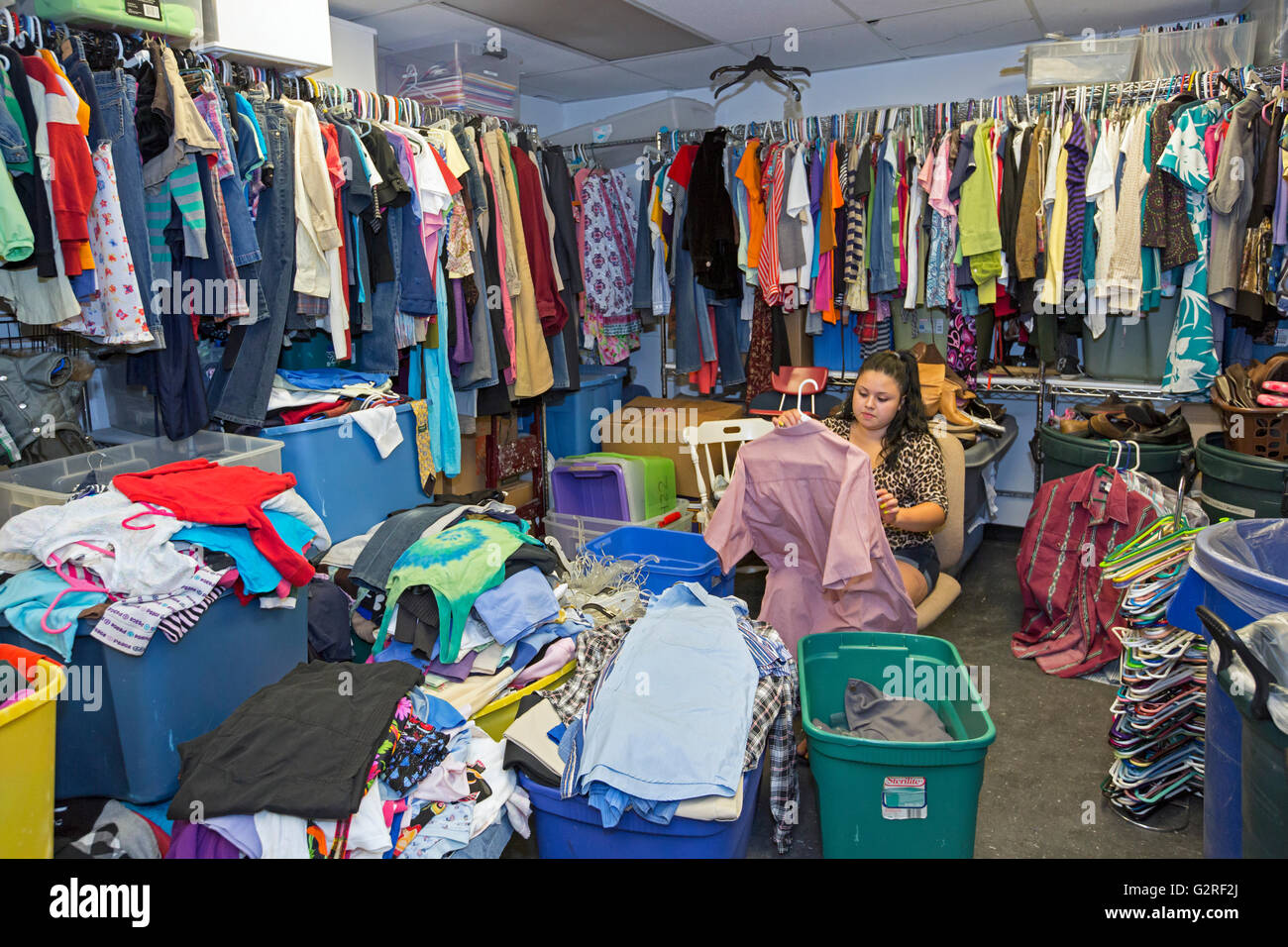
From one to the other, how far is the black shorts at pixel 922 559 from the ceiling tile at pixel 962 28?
2.36 metres

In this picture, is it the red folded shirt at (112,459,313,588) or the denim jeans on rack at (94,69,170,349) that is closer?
the red folded shirt at (112,459,313,588)

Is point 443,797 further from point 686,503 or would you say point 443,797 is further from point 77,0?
point 686,503

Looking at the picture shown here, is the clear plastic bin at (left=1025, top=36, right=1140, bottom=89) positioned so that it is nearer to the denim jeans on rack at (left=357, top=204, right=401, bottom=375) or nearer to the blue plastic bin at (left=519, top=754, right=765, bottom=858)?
the denim jeans on rack at (left=357, top=204, right=401, bottom=375)

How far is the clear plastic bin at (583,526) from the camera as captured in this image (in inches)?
164

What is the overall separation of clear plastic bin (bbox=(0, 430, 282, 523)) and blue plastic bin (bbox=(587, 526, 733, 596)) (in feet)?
4.00

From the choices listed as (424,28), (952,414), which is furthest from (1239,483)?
(424,28)

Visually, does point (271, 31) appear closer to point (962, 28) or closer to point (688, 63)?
point (688, 63)

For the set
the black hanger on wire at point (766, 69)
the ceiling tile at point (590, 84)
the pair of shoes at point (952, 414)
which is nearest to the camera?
the pair of shoes at point (952, 414)

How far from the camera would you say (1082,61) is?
4.20 metres

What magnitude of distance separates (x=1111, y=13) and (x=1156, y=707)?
3200 mm

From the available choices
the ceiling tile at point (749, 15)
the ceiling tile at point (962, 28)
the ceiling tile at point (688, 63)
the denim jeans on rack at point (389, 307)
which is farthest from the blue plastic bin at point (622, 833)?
the ceiling tile at point (688, 63)

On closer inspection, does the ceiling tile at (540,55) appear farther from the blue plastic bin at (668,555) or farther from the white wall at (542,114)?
the blue plastic bin at (668,555)

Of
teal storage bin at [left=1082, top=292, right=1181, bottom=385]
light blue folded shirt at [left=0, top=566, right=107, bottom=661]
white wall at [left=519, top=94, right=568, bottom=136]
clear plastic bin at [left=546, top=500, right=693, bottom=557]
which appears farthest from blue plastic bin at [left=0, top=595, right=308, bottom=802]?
white wall at [left=519, top=94, right=568, bottom=136]

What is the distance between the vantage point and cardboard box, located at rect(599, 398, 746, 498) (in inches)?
183
